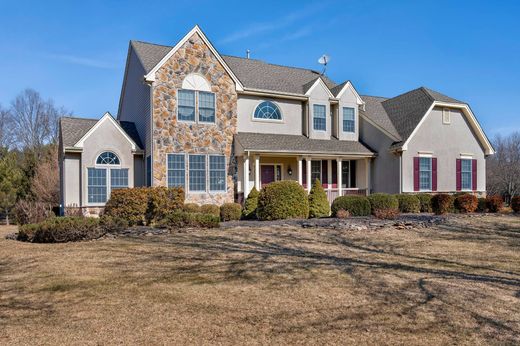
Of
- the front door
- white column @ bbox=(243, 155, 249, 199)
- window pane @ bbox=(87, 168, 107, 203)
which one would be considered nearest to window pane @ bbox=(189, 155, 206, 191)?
white column @ bbox=(243, 155, 249, 199)

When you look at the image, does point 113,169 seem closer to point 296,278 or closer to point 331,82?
point 296,278

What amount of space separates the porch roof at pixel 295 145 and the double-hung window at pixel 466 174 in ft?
20.0

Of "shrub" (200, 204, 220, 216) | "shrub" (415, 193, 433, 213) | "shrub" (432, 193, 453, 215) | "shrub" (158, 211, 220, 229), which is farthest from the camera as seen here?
"shrub" (415, 193, 433, 213)

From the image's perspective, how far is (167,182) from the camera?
17438mm

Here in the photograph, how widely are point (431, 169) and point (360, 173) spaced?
13.2 ft

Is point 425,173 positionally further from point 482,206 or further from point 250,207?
point 250,207

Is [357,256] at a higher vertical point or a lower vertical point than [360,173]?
lower

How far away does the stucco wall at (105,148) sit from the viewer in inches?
659

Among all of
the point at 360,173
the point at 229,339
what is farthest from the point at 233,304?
the point at 360,173

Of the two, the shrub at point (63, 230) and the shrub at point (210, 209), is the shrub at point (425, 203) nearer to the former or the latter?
the shrub at point (210, 209)

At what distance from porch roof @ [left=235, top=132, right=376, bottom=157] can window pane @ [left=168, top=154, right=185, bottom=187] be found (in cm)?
286

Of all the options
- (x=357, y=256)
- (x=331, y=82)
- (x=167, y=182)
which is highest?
(x=331, y=82)

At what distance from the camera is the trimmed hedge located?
48.1ft

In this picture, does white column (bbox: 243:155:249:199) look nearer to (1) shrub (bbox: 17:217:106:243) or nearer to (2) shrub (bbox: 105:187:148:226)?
(2) shrub (bbox: 105:187:148:226)
